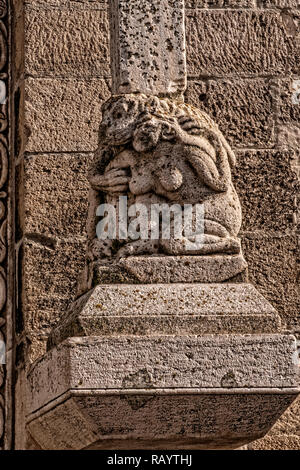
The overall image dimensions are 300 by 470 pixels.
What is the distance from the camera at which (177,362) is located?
4.47 m

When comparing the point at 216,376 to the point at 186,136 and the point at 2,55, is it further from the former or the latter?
the point at 2,55

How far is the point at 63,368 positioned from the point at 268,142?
1973 millimetres

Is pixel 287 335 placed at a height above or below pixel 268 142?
below

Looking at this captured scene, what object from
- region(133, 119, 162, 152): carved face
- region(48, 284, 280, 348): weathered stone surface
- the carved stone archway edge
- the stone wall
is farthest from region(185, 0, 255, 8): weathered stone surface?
region(48, 284, 280, 348): weathered stone surface

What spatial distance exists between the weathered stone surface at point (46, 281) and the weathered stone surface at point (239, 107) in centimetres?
76

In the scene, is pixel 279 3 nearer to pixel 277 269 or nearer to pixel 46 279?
pixel 277 269

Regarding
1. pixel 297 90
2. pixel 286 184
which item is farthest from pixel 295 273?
pixel 297 90

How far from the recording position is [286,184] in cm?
610

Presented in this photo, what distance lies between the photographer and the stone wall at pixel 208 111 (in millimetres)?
5918

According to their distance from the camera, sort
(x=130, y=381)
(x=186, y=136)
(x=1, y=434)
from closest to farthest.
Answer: (x=130, y=381) < (x=186, y=136) < (x=1, y=434)

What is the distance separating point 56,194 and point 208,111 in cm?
71

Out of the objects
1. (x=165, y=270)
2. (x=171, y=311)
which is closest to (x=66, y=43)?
(x=165, y=270)

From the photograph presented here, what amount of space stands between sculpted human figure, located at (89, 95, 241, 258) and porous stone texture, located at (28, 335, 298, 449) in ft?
1.31

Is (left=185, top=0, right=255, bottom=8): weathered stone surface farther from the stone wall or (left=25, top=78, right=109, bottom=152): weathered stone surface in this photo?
(left=25, top=78, right=109, bottom=152): weathered stone surface
